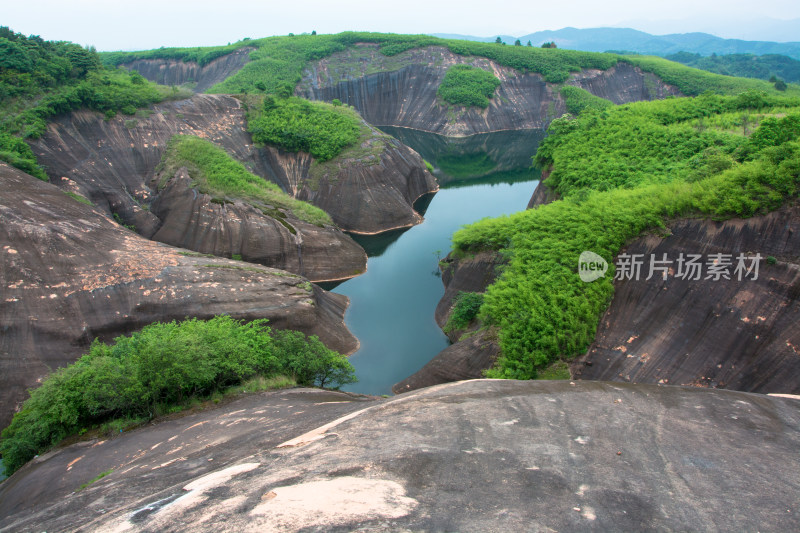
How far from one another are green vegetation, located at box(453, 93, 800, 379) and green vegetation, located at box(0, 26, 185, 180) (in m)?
28.4

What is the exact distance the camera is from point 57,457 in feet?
47.3

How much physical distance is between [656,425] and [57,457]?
1653 centimetres

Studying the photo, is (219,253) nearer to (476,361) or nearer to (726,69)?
(476,361)

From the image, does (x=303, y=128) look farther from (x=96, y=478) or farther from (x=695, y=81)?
(x=695, y=81)

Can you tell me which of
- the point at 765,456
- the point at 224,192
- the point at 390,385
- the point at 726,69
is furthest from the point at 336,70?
the point at 726,69

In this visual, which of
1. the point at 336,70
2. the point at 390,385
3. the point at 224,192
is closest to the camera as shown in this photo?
the point at 390,385

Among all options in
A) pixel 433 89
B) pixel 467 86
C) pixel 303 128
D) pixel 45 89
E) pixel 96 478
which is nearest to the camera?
pixel 96 478

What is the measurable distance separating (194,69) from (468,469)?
113 metres

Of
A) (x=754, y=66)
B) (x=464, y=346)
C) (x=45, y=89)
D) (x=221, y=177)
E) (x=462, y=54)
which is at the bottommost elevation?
(x=464, y=346)

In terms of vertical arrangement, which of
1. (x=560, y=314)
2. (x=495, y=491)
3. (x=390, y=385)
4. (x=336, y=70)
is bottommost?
(x=390, y=385)

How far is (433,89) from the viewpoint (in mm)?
82438

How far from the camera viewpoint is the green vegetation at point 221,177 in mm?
34656

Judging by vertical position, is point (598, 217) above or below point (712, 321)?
above

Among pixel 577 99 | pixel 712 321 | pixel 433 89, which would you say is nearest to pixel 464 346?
pixel 712 321
